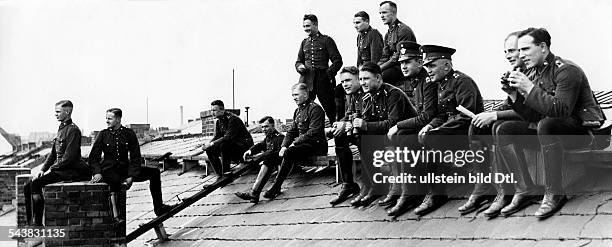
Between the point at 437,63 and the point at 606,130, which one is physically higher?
the point at 437,63

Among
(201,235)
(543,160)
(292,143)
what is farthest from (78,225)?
(543,160)

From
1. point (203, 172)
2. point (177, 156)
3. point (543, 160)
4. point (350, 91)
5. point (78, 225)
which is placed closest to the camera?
point (543, 160)

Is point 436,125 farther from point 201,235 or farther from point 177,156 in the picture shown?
point 177,156

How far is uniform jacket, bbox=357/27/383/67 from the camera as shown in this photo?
10.4 metres

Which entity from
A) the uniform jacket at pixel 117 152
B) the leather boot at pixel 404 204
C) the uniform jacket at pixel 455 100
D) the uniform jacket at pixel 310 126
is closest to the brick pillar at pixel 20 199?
the uniform jacket at pixel 117 152

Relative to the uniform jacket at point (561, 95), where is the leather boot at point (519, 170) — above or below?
below

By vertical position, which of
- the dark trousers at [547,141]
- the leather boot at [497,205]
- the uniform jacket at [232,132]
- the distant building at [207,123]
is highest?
the dark trousers at [547,141]

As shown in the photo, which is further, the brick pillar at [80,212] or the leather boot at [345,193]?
the brick pillar at [80,212]

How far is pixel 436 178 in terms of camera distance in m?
7.20

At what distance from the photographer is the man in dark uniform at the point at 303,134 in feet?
29.8

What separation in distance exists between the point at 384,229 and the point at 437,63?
1487 mm

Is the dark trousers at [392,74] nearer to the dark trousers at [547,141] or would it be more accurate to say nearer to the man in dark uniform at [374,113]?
the man in dark uniform at [374,113]

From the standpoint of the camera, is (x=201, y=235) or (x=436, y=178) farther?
(x=201, y=235)

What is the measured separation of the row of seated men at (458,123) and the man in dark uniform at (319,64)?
1.47 meters
